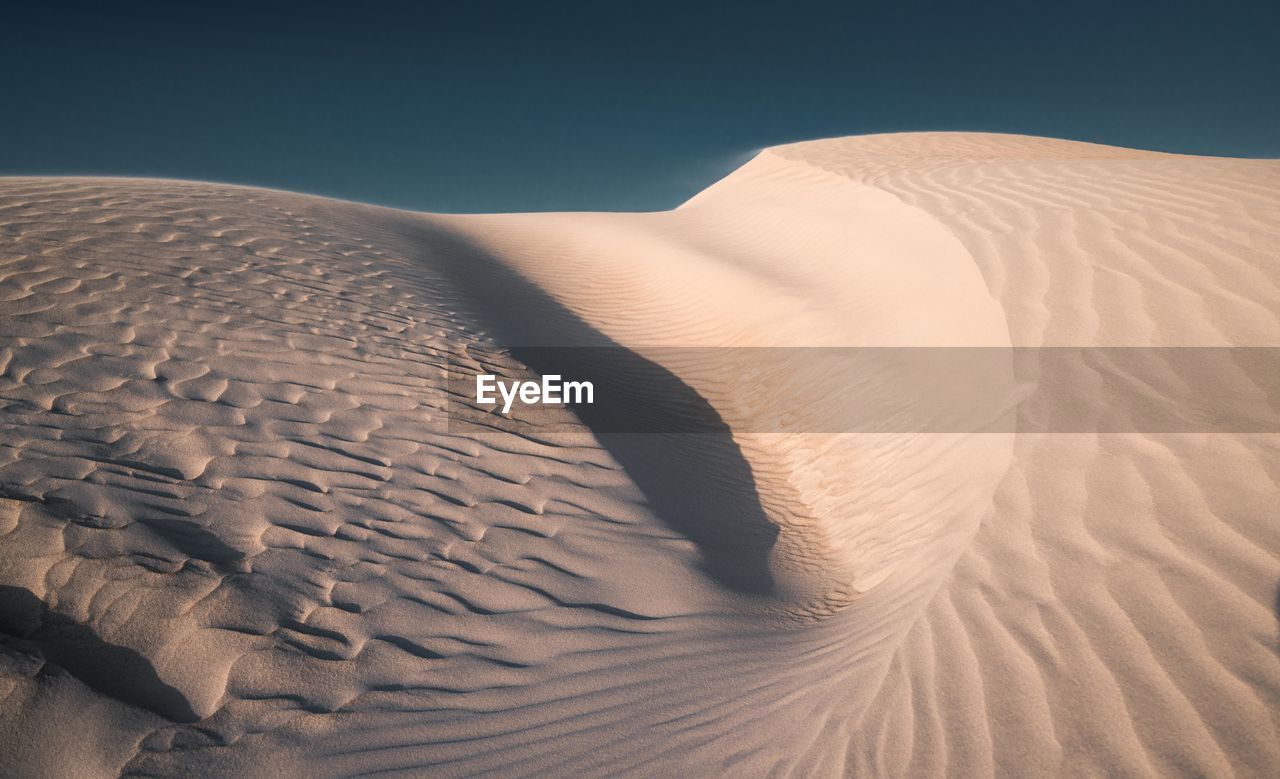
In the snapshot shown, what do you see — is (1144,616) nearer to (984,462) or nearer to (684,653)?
(984,462)

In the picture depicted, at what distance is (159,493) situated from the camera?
136 inches

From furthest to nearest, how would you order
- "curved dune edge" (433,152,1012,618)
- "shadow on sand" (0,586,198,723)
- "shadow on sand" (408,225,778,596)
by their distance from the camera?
1. "shadow on sand" (408,225,778,596)
2. "curved dune edge" (433,152,1012,618)
3. "shadow on sand" (0,586,198,723)

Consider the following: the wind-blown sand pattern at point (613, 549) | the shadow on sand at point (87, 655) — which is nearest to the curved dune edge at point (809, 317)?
the wind-blown sand pattern at point (613, 549)

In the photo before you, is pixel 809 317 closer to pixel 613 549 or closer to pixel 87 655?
pixel 613 549

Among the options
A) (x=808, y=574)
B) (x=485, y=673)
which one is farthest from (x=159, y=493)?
(x=808, y=574)

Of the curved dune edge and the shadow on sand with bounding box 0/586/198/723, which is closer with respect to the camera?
the shadow on sand with bounding box 0/586/198/723

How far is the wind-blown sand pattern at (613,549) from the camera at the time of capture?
8.06 feet

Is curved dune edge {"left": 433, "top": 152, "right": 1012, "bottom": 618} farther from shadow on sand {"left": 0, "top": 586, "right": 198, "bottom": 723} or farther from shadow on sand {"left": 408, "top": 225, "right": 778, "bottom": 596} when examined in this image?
shadow on sand {"left": 0, "top": 586, "right": 198, "bottom": 723}

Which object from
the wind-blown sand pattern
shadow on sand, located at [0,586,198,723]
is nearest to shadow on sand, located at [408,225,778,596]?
the wind-blown sand pattern

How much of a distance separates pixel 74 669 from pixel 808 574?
369 centimetres

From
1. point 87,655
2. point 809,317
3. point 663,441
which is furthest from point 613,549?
point 809,317

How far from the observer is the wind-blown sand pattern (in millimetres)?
2457

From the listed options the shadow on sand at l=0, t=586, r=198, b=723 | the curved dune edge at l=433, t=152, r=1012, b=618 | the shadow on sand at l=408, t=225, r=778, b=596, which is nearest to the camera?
the shadow on sand at l=0, t=586, r=198, b=723

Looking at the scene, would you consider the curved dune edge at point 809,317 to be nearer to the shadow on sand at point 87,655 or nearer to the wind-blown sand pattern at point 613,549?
the wind-blown sand pattern at point 613,549
